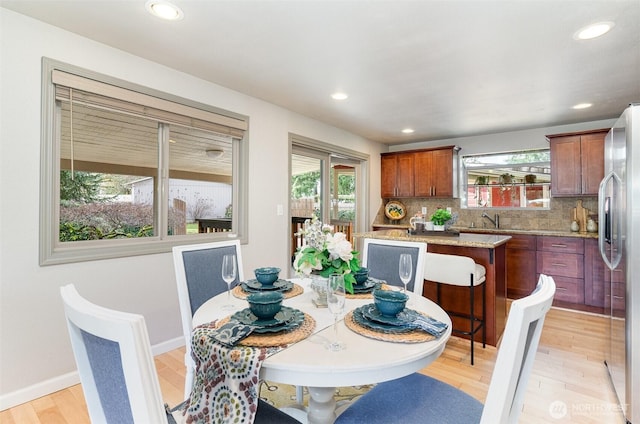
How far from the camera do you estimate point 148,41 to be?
7.16 feet

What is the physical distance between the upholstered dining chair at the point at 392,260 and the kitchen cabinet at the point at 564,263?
2.93m

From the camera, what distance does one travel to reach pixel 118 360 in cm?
70

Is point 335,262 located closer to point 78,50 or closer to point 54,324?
point 54,324

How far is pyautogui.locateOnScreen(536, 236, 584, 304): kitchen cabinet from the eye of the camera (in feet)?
12.5

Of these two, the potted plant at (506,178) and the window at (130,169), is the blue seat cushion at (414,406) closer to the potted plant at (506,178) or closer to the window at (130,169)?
the window at (130,169)

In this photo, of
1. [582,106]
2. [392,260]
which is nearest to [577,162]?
[582,106]

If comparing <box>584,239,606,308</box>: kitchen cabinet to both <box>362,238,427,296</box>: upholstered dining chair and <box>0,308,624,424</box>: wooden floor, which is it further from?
<box>362,238,427,296</box>: upholstered dining chair

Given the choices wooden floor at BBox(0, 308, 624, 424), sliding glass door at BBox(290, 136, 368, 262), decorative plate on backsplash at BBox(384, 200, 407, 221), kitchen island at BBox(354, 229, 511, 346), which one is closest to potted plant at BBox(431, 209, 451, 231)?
kitchen island at BBox(354, 229, 511, 346)

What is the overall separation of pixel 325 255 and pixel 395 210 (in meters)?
4.45

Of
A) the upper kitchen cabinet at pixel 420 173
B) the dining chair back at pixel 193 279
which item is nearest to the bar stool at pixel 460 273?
the dining chair back at pixel 193 279

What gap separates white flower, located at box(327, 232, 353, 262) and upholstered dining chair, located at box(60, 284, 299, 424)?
84 cm

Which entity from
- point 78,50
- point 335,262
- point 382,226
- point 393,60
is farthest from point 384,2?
point 382,226

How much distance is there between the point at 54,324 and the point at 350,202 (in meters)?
3.91

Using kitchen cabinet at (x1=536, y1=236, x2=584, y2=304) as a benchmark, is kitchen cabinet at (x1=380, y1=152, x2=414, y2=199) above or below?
above
